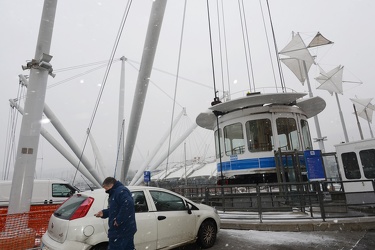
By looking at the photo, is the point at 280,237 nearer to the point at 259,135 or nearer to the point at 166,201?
the point at 166,201

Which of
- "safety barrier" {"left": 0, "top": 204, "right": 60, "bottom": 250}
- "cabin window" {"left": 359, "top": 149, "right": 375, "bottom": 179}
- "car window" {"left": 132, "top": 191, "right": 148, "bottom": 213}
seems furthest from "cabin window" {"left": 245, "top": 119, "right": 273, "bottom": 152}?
"safety barrier" {"left": 0, "top": 204, "right": 60, "bottom": 250}

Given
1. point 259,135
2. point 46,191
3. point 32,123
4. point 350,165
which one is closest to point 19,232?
point 32,123

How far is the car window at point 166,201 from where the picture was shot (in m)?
5.39

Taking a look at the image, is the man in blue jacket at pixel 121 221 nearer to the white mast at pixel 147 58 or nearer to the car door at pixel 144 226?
the car door at pixel 144 226

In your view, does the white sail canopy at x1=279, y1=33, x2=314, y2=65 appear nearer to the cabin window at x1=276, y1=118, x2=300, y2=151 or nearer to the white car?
the cabin window at x1=276, y1=118, x2=300, y2=151

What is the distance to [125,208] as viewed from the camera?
3883 millimetres

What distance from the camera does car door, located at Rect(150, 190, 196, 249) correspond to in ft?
16.9

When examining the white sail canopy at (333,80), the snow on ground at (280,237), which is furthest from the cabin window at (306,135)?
the white sail canopy at (333,80)

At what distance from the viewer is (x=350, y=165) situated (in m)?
9.84

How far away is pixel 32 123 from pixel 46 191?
8.72 metres

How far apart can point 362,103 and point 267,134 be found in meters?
44.1

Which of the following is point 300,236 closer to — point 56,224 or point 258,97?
point 56,224

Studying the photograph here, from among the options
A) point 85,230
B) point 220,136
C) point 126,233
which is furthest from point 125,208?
point 220,136

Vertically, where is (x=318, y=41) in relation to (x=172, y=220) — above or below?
above
